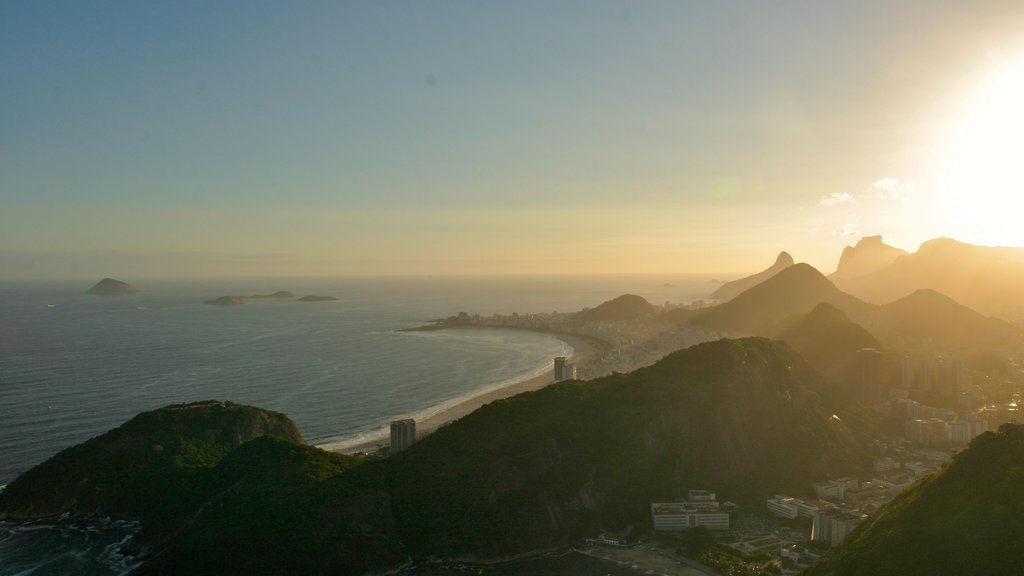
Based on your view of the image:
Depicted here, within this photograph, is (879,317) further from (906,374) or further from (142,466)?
(142,466)

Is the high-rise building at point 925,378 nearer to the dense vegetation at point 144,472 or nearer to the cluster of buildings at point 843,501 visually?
the cluster of buildings at point 843,501

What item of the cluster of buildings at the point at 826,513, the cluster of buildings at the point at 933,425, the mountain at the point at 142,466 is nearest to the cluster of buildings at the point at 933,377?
the cluster of buildings at the point at 933,425

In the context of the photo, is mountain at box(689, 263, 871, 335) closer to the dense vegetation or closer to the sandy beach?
the sandy beach

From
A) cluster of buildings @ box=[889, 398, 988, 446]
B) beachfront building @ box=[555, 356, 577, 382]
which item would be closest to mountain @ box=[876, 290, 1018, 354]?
cluster of buildings @ box=[889, 398, 988, 446]

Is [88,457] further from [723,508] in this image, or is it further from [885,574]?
[885,574]

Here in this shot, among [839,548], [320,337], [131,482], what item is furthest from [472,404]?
[320,337]

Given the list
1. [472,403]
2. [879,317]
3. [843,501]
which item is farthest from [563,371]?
[879,317]
